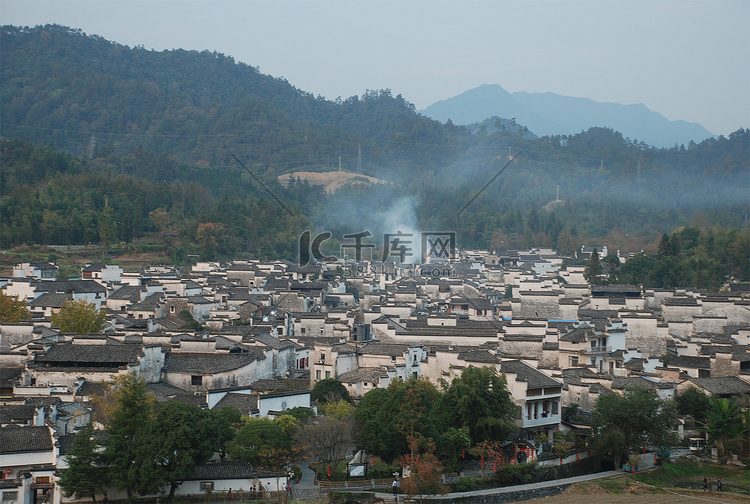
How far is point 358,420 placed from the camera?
1265 centimetres

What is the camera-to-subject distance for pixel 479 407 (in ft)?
42.8

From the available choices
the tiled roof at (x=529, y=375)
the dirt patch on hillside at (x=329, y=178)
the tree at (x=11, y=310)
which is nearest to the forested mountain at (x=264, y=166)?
the dirt patch on hillside at (x=329, y=178)

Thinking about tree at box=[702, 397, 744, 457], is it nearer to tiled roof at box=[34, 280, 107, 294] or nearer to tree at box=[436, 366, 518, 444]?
tree at box=[436, 366, 518, 444]

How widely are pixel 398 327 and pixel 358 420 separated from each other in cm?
752

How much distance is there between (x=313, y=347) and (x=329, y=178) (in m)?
48.6

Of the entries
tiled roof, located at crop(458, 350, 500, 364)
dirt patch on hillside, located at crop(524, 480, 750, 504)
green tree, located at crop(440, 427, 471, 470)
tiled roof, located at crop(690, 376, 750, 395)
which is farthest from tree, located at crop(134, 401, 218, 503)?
tiled roof, located at crop(690, 376, 750, 395)

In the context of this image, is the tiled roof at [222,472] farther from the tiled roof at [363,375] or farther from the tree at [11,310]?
the tree at [11,310]

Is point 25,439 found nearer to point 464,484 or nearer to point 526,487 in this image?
point 464,484

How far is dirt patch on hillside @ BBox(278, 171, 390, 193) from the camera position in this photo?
6375 cm

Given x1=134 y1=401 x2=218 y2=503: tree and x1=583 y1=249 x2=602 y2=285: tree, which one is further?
x1=583 y1=249 x2=602 y2=285: tree

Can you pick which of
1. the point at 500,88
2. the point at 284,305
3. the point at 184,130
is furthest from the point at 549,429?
the point at 500,88

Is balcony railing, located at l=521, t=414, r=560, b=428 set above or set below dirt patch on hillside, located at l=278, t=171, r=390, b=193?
below

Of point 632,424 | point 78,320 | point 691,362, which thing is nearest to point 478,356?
point 632,424

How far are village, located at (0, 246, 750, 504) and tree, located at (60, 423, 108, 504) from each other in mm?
378
